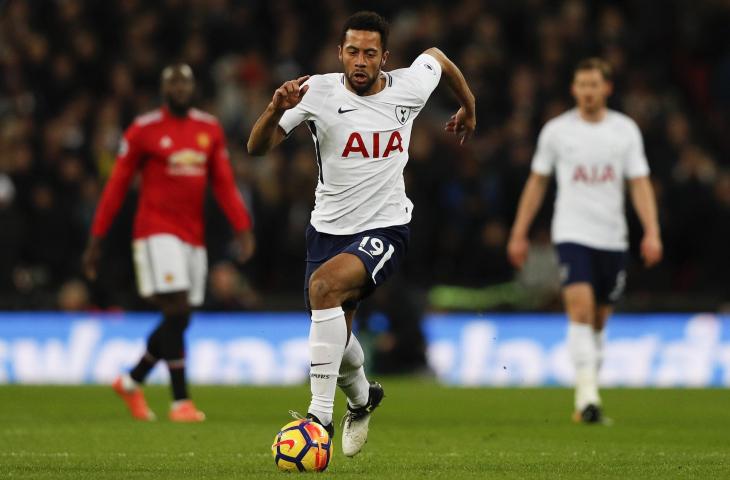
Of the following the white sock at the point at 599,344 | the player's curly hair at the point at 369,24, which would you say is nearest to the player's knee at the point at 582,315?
the white sock at the point at 599,344

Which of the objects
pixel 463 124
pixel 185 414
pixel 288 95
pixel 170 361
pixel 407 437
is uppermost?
pixel 288 95

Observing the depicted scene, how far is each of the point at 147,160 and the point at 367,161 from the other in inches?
147

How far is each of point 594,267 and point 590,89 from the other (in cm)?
131

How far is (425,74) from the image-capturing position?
810cm

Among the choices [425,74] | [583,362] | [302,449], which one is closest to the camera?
[302,449]

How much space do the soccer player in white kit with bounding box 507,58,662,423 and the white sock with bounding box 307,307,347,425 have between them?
371cm

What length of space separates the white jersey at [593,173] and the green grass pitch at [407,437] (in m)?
1.38

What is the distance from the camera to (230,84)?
19297 millimetres

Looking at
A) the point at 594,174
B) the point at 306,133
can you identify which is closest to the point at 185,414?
the point at 594,174

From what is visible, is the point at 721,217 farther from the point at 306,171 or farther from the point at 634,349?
the point at 306,171

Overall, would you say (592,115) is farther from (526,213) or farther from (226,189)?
(226,189)

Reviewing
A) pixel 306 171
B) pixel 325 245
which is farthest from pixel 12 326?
pixel 325 245

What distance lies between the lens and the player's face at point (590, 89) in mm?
10812

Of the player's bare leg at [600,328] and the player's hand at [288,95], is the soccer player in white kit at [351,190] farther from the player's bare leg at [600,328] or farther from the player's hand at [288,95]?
the player's bare leg at [600,328]
